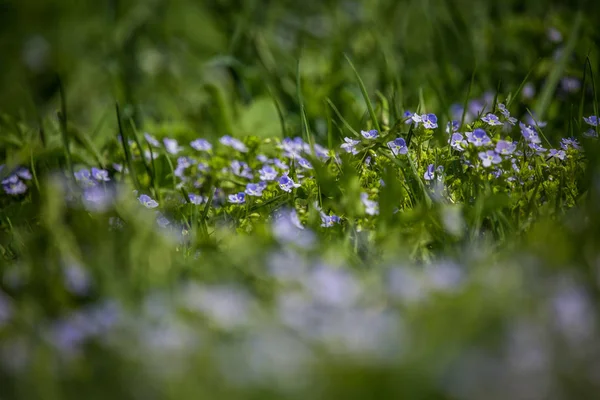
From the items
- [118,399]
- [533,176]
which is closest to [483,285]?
[118,399]

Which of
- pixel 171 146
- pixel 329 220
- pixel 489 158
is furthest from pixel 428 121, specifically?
pixel 171 146

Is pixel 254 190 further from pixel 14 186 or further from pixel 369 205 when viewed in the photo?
pixel 14 186

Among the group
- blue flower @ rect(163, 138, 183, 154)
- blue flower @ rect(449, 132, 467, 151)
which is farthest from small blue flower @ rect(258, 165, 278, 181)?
blue flower @ rect(449, 132, 467, 151)

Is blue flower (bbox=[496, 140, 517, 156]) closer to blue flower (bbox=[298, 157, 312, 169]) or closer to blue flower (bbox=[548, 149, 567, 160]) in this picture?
blue flower (bbox=[548, 149, 567, 160])

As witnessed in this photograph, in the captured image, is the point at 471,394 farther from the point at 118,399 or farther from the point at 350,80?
the point at 350,80

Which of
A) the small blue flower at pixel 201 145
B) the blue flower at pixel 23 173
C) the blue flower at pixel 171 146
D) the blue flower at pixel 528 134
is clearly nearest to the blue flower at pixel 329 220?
the blue flower at pixel 528 134

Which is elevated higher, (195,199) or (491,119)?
(491,119)

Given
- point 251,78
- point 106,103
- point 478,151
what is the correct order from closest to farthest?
point 478,151, point 251,78, point 106,103

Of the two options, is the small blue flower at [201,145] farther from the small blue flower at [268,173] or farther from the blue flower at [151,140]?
the small blue flower at [268,173]
